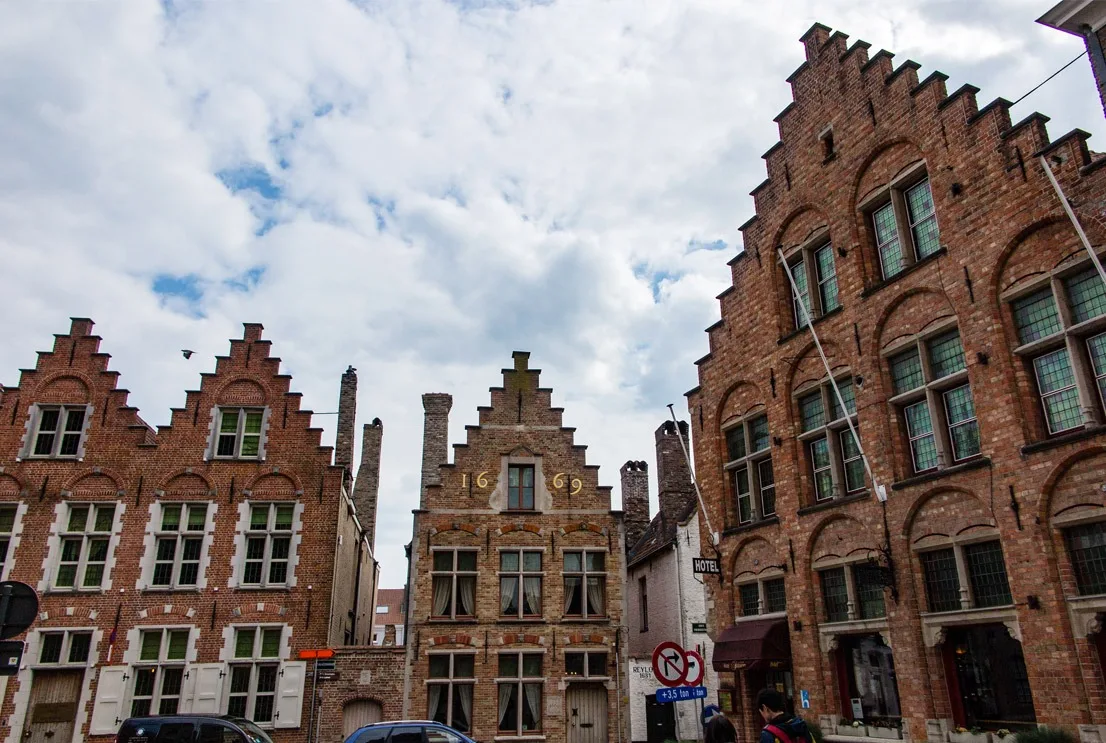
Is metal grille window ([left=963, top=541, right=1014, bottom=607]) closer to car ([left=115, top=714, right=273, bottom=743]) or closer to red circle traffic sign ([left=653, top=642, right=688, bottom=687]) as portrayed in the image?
red circle traffic sign ([left=653, top=642, right=688, bottom=687])

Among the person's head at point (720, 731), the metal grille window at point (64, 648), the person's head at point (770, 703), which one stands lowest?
the person's head at point (720, 731)

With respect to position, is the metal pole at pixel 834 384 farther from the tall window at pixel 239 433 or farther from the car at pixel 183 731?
the tall window at pixel 239 433

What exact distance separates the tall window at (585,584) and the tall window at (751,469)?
19.5 ft

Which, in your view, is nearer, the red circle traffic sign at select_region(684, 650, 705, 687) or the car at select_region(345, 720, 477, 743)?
the red circle traffic sign at select_region(684, 650, 705, 687)

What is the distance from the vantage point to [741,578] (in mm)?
17797

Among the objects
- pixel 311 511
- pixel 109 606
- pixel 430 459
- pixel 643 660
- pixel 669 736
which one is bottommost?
pixel 669 736

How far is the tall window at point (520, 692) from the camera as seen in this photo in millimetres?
21000

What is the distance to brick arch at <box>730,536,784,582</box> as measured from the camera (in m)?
16.9

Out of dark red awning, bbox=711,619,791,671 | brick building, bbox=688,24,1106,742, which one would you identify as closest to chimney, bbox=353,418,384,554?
brick building, bbox=688,24,1106,742

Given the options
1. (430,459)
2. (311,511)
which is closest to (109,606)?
(311,511)

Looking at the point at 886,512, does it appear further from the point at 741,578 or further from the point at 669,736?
the point at 669,736

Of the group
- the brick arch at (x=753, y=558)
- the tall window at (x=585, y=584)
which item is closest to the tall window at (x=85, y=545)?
the tall window at (x=585, y=584)

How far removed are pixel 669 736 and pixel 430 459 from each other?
36.6ft

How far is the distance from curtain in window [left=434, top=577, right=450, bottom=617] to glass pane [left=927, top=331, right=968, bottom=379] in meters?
14.3
